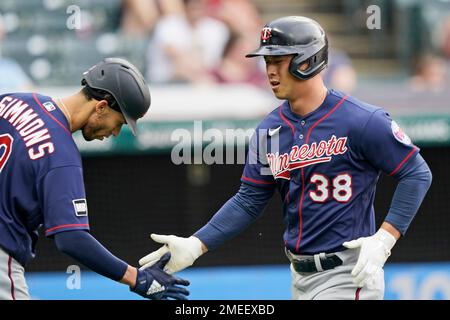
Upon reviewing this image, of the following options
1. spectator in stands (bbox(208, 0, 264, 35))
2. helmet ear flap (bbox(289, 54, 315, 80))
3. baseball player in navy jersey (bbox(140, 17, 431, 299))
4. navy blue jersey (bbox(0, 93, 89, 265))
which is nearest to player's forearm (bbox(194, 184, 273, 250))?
baseball player in navy jersey (bbox(140, 17, 431, 299))

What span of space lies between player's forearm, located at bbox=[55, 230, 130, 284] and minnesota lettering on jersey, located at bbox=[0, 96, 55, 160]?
385mm

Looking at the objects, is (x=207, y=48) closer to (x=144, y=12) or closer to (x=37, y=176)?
(x=144, y=12)

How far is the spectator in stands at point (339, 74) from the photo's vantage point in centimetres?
903

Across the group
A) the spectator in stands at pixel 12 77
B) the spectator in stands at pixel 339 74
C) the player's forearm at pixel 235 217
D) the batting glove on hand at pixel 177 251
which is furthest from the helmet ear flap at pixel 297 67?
the spectator in stands at pixel 12 77

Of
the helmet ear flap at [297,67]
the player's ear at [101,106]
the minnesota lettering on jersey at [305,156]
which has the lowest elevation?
the minnesota lettering on jersey at [305,156]

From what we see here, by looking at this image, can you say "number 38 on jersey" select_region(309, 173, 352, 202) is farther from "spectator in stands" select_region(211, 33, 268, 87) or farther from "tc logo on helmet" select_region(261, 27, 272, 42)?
"spectator in stands" select_region(211, 33, 268, 87)

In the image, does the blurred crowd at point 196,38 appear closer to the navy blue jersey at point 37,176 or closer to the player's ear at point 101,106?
the player's ear at point 101,106

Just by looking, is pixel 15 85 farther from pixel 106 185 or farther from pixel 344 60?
pixel 344 60

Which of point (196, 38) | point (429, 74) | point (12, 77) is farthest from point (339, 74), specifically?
point (12, 77)

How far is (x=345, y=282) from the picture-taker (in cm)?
470

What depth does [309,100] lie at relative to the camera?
16.0 ft

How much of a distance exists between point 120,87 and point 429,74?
5.63 m

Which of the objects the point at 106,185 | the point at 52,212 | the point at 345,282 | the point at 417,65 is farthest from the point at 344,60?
the point at 52,212

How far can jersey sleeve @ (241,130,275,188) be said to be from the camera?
4.99 metres
